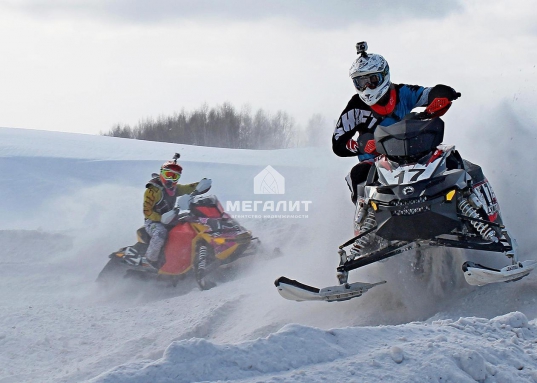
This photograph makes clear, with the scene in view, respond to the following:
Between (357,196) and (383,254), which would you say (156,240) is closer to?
(357,196)

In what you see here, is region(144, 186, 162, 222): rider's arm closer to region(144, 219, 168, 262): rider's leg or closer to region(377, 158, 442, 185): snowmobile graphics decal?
region(144, 219, 168, 262): rider's leg

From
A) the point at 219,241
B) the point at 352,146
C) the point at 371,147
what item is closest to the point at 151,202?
the point at 219,241

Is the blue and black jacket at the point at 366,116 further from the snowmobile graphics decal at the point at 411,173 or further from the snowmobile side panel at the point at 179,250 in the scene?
the snowmobile side panel at the point at 179,250

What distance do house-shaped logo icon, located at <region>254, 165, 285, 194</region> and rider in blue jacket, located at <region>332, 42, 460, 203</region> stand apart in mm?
9356

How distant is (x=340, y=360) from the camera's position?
3377mm

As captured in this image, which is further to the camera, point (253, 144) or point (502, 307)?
point (253, 144)

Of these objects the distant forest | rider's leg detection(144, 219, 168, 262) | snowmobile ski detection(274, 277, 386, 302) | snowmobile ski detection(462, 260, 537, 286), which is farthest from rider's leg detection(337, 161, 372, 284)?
the distant forest

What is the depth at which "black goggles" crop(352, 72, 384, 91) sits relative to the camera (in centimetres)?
574

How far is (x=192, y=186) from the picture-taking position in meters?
10.1

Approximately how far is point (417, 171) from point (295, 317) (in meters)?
2.09

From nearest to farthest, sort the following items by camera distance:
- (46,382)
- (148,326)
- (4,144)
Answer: (46,382) < (148,326) < (4,144)

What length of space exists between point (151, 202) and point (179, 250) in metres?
0.80

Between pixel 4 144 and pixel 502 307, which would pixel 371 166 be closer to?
pixel 502 307

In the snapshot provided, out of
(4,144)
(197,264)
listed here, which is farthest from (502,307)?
(4,144)
